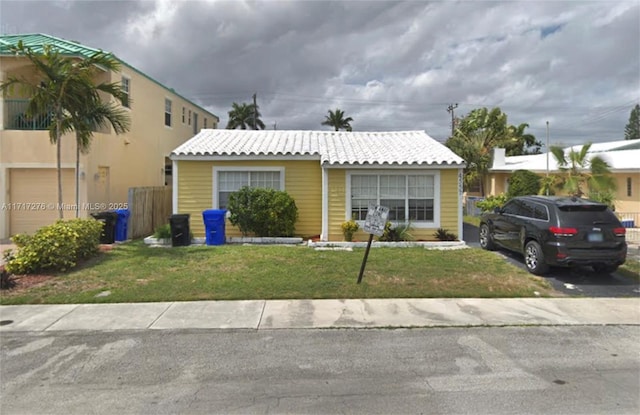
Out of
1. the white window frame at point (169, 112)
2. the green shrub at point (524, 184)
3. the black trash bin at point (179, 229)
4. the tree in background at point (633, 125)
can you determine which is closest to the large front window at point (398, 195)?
the black trash bin at point (179, 229)

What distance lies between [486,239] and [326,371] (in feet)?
28.6

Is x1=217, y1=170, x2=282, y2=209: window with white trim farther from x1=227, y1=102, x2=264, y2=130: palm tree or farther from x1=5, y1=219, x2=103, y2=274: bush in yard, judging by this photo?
x1=227, y1=102, x2=264, y2=130: palm tree

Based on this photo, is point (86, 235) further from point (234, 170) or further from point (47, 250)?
point (234, 170)

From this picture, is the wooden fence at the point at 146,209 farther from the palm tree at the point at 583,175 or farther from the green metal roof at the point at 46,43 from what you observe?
the palm tree at the point at 583,175

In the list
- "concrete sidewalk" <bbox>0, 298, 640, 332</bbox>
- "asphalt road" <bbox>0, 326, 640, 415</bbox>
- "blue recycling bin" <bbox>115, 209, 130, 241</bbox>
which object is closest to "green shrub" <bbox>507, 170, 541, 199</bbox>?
"concrete sidewalk" <bbox>0, 298, 640, 332</bbox>

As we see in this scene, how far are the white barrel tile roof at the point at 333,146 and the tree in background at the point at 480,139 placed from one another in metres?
9.47

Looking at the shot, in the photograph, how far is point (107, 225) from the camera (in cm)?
1276

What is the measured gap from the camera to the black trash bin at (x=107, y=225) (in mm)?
12648

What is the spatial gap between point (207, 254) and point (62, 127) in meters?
4.99

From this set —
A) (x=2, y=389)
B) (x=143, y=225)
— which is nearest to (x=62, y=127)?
(x=143, y=225)

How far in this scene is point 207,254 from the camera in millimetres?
11031

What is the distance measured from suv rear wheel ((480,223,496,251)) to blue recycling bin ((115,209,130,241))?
10498 mm

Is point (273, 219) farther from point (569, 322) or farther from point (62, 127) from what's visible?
point (569, 322)

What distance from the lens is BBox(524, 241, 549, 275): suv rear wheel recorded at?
9.14m
